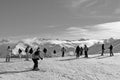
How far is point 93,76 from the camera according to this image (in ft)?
70.3

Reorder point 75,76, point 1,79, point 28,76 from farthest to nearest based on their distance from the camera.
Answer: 1. point 75,76
2. point 28,76
3. point 1,79

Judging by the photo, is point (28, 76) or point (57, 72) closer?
point (28, 76)

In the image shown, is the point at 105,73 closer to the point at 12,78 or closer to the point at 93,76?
the point at 93,76

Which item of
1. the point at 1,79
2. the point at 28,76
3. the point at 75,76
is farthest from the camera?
the point at 75,76

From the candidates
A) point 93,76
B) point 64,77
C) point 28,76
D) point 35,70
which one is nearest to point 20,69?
point 35,70

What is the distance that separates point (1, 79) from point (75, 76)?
7.26 m

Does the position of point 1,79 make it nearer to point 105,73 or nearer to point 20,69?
point 20,69

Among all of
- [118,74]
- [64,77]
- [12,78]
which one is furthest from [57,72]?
[118,74]

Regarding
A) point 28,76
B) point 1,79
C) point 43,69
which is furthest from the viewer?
point 43,69

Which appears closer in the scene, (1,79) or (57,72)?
(1,79)

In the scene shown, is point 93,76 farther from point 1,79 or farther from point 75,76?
point 1,79

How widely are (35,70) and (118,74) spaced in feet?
31.2

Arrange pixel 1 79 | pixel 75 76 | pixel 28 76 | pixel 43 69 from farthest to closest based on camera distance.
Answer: pixel 43 69
pixel 75 76
pixel 28 76
pixel 1 79

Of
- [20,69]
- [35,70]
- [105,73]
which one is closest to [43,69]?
[35,70]
